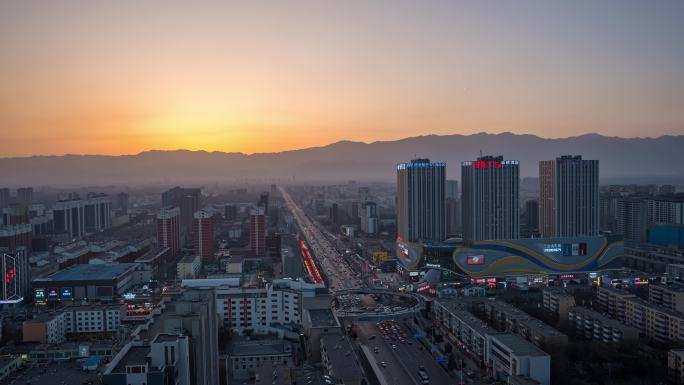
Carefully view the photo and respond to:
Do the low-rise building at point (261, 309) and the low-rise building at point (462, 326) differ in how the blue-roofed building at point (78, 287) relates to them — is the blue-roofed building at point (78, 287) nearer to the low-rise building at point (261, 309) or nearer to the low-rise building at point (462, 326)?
the low-rise building at point (261, 309)

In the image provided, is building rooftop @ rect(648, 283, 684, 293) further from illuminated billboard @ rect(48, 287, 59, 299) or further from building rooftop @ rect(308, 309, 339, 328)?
illuminated billboard @ rect(48, 287, 59, 299)

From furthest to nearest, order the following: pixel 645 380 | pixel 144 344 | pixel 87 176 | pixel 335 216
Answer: pixel 87 176 → pixel 335 216 → pixel 645 380 → pixel 144 344

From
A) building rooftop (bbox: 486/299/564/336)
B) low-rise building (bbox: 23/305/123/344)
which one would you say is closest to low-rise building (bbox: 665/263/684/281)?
building rooftop (bbox: 486/299/564/336)

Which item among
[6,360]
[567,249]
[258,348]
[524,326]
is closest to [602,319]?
[524,326]

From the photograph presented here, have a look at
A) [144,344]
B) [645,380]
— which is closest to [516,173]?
[645,380]

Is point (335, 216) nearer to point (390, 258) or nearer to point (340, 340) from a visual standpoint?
point (390, 258)

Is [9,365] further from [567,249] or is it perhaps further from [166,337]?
[567,249]
